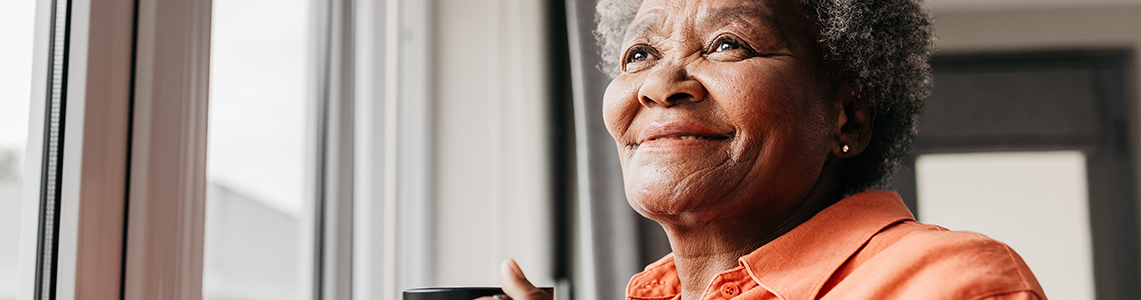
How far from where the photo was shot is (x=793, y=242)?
2.66 feet

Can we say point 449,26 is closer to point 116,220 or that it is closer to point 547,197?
point 547,197

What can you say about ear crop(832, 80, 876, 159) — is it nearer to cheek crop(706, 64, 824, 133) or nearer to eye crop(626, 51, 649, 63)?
cheek crop(706, 64, 824, 133)

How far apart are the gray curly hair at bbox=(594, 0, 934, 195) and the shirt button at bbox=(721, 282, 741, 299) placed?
0.26 m

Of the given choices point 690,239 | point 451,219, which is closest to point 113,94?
point 690,239

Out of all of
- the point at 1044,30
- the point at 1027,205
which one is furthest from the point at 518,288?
the point at 1044,30

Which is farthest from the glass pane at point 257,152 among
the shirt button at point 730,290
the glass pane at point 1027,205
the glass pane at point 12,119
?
the glass pane at point 1027,205

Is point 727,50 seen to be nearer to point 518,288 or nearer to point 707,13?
point 707,13

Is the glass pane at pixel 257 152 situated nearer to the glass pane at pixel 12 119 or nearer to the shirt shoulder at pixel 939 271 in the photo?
the glass pane at pixel 12 119

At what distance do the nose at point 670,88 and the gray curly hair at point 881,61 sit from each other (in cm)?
17

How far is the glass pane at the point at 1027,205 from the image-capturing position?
3309 mm

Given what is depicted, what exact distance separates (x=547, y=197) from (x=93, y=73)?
1.75m

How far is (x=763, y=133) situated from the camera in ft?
2.62

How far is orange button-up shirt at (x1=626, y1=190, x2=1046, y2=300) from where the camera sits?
1.97 feet

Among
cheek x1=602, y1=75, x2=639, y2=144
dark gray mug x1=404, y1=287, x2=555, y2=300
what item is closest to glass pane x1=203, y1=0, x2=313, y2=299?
dark gray mug x1=404, y1=287, x2=555, y2=300
